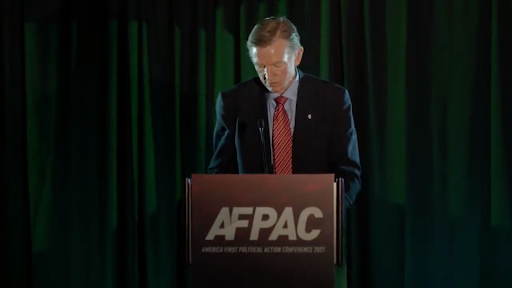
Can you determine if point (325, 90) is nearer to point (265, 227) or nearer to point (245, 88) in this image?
point (245, 88)

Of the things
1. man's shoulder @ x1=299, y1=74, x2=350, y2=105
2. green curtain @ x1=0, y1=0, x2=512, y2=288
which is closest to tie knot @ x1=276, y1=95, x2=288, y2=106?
man's shoulder @ x1=299, y1=74, x2=350, y2=105

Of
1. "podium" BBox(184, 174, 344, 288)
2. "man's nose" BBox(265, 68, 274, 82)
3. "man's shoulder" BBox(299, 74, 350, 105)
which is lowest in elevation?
"podium" BBox(184, 174, 344, 288)

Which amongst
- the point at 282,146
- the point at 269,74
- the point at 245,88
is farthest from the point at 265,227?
the point at 245,88

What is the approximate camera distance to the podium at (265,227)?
1941 mm

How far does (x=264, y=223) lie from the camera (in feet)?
6.40

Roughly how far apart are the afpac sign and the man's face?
93 centimetres

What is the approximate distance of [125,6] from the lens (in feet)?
11.3

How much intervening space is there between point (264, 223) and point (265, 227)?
13 mm

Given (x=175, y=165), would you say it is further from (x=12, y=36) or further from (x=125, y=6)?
(x=12, y=36)

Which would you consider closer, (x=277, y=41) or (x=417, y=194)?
(x=277, y=41)

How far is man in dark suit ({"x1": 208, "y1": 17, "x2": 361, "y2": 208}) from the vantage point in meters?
2.72

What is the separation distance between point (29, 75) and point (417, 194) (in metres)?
2.16

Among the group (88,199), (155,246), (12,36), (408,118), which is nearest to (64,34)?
(12,36)

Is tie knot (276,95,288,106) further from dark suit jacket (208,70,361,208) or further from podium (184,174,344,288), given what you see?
podium (184,174,344,288)
